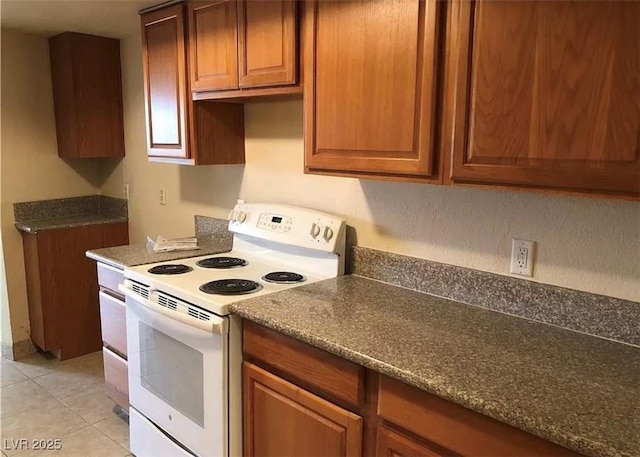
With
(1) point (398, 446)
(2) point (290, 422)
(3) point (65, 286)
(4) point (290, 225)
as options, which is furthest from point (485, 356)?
(3) point (65, 286)

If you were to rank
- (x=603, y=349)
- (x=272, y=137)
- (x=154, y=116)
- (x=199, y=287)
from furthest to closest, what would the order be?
(x=154, y=116), (x=272, y=137), (x=199, y=287), (x=603, y=349)

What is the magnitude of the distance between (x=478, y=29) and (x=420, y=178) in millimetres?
437

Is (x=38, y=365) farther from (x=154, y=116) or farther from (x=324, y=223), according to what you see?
(x=324, y=223)

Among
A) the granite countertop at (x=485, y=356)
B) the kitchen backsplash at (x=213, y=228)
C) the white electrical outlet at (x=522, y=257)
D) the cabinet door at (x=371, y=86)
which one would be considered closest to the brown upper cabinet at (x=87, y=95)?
the kitchen backsplash at (x=213, y=228)

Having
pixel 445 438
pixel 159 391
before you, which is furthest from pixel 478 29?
pixel 159 391

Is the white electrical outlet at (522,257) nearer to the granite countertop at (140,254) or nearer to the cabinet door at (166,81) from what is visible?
the granite countertop at (140,254)

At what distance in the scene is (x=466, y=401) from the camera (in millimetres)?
1149

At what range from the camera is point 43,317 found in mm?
3244

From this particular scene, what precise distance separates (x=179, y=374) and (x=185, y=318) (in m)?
0.29

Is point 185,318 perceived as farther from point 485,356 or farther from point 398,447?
point 485,356

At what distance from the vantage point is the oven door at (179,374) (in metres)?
1.80

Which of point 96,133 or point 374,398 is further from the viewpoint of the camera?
point 96,133

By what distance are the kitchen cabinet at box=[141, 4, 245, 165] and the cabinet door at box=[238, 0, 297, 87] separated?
445 mm

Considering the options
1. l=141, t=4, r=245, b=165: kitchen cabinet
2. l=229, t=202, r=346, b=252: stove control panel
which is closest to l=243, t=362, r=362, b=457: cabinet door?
l=229, t=202, r=346, b=252: stove control panel
